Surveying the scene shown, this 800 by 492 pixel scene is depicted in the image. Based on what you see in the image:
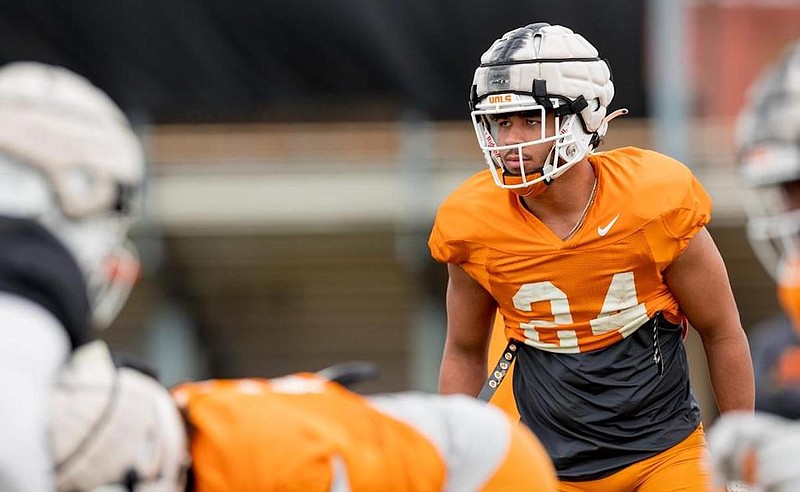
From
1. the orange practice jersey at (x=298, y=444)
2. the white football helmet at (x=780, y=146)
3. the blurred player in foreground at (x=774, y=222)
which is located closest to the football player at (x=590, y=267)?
the blurred player in foreground at (x=774, y=222)

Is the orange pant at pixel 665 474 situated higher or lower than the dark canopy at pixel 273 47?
higher

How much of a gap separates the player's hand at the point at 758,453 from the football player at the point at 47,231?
1012 mm

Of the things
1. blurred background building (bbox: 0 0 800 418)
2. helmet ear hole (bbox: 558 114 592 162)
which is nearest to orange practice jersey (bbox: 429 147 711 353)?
helmet ear hole (bbox: 558 114 592 162)

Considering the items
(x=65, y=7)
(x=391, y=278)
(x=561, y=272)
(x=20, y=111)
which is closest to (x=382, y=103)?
(x=391, y=278)

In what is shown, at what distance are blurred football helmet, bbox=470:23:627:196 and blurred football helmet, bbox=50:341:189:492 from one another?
130cm

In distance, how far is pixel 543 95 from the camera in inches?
133

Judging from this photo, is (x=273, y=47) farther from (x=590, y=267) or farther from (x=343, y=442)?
(x=343, y=442)

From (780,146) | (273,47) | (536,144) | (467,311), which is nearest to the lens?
(780,146)

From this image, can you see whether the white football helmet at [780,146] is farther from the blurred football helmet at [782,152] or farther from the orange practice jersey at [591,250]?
the orange practice jersey at [591,250]

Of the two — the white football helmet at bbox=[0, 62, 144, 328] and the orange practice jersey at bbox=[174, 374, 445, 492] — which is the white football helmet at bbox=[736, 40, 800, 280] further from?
the white football helmet at bbox=[0, 62, 144, 328]

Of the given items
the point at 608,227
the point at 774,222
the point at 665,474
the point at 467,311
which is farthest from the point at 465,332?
the point at 774,222

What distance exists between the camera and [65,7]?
28.0 feet

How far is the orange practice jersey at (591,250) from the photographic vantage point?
3385mm

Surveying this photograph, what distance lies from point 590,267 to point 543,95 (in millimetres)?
414
